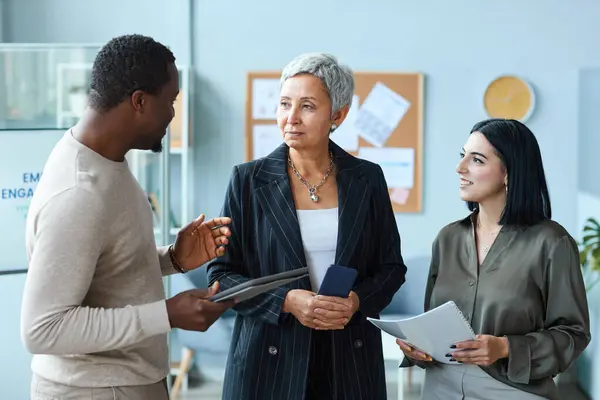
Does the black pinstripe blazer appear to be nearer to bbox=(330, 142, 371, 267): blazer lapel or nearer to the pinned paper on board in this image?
bbox=(330, 142, 371, 267): blazer lapel

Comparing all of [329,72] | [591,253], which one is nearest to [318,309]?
[329,72]

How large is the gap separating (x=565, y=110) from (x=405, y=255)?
4.35 ft

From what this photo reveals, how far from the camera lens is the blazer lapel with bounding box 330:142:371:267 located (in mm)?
2064

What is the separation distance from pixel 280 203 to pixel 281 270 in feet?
0.55

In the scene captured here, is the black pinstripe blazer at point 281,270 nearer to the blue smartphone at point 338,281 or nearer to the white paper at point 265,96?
the blue smartphone at point 338,281

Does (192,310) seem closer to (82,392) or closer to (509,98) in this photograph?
(82,392)

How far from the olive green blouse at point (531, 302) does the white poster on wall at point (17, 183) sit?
61.8 inches

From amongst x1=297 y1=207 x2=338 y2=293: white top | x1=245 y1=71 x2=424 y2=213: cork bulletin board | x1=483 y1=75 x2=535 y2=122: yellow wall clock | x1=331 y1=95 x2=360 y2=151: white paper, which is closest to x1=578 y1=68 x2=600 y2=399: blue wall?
x1=483 y1=75 x2=535 y2=122: yellow wall clock

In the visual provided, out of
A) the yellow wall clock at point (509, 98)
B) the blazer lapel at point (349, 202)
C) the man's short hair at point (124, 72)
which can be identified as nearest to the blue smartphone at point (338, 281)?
the blazer lapel at point (349, 202)

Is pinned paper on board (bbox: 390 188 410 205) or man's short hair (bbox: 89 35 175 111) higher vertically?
man's short hair (bbox: 89 35 175 111)

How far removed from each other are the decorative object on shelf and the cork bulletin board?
1047mm

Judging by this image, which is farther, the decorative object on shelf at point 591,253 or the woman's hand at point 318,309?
the decorative object on shelf at point 591,253

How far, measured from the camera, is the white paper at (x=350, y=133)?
518cm

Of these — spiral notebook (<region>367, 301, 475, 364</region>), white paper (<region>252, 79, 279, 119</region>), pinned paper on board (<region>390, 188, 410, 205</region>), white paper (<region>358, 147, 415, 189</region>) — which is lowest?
spiral notebook (<region>367, 301, 475, 364</region>)
